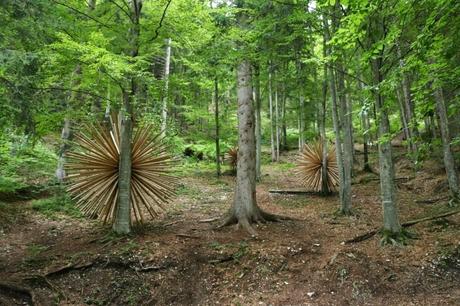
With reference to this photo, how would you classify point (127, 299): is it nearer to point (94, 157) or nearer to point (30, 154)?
point (94, 157)

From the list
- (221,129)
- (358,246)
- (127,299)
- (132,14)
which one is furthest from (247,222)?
(221,129)

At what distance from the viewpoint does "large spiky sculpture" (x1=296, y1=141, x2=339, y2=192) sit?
11.0 m

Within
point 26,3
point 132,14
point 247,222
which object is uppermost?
point 132,14

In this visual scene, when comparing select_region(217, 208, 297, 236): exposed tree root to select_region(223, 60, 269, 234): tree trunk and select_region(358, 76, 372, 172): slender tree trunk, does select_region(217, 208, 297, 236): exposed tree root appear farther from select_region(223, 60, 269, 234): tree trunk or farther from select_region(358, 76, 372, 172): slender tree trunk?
select_region(358, 76, 372, 172): slender tree trunk

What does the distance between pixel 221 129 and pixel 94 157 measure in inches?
384

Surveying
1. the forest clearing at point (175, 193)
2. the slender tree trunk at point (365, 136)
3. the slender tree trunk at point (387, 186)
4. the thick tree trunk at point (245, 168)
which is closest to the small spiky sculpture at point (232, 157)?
the slender tree trunk at point (365, 136)

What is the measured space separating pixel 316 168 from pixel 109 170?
6753 millimetres

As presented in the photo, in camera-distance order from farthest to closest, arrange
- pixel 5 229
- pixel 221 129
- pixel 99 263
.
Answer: pixel 221 129
pixel 5 229
pixel 99 263

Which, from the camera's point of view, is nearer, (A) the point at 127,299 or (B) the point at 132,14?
(A) the point at 127,299

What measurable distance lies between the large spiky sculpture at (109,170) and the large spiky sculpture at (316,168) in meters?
5.50

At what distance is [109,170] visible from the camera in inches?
263

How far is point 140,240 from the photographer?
6352 millimetres

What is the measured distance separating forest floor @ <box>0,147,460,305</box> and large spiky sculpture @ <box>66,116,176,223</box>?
692 mm

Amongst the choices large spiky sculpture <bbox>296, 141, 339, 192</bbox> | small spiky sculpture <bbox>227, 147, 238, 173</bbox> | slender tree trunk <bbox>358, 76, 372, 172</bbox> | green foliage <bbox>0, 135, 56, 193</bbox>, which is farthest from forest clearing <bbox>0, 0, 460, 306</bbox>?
small spiky sculpture <bbox>227, 147, 238, 173</bbox>
